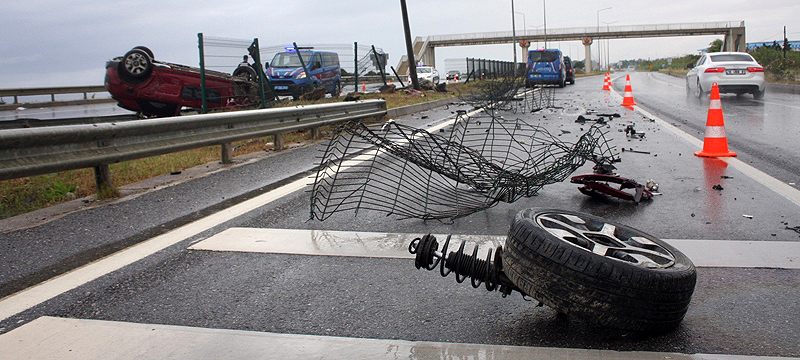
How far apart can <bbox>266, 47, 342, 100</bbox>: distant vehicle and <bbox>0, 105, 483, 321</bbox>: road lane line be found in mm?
18885

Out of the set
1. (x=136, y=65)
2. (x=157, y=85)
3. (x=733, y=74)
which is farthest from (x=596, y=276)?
(x=733, y=74)

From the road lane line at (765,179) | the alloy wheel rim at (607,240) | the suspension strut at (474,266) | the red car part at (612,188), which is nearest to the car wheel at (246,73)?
the road lane line at (765,179)

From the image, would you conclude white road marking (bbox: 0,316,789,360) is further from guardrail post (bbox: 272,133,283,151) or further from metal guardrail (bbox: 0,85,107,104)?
metal guardrail (bbox: 0,85,107,104)

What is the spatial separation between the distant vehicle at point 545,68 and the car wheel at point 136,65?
2780 centimetres

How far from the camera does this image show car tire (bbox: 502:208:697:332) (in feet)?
9.21

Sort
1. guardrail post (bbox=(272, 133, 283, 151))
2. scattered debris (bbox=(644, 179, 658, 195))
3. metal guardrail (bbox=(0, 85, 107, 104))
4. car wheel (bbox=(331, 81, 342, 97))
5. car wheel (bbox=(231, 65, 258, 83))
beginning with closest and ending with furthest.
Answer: scattered debris (bbox=(644, 179, 658, 195)), guardrail post (bbox=(272, 133, 283, 151)), car wheel (bbox=(231, 65, 258, 83)), metal guardrail (bbox=(0, 85, 107, 104)), car wheel (bbox=(331, 81, 342, 97))

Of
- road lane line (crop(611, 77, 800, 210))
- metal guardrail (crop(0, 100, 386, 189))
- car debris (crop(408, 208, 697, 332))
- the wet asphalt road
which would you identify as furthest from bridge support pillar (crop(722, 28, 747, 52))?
car debris (crop(408, 208, 697, 332))

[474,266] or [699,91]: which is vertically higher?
[699,91]

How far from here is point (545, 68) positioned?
40656mm

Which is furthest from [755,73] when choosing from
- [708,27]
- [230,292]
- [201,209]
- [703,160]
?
[708,27]

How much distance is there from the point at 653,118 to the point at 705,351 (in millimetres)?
13725

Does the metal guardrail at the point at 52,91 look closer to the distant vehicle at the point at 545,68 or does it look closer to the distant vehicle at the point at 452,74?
the distant vehicle at the point at 545,68

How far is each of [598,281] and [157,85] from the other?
49.7 feet

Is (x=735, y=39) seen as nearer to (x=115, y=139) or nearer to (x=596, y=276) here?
(x=115, y=139)
